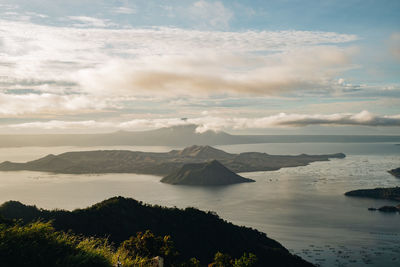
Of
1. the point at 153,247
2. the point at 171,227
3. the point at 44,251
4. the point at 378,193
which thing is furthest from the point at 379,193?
the point at 44,251

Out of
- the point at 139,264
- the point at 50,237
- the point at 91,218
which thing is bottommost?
the point at 91,218

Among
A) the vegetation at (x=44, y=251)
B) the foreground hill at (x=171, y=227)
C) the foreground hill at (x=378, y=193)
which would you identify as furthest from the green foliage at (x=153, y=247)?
the foreground hill at (x=378, y=193)

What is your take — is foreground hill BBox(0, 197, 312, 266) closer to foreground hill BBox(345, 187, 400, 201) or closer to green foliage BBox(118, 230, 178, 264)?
green foliage BBox(118, 230, 178, 264)

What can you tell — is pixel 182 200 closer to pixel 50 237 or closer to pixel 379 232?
pixel 379 232

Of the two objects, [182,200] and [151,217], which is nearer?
[151,217]

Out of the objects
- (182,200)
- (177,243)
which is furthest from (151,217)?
(182,200)

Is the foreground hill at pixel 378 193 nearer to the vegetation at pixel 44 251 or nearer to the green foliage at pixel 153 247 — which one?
the green foliage at pixel 153 247

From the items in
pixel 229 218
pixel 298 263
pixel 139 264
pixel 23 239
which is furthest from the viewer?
pixel 229 218
